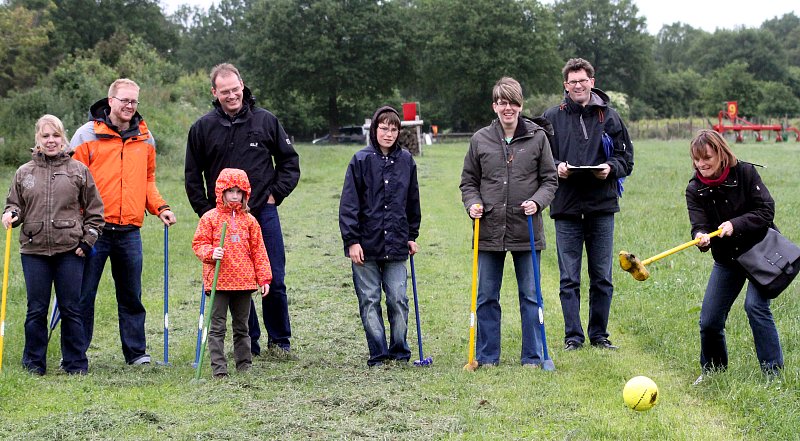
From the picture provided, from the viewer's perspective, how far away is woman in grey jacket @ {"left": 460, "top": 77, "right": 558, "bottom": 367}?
24.3 ft

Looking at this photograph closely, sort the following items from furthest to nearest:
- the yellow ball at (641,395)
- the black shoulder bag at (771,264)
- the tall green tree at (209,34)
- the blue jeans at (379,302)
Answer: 1. the tall green tree at (209,34)
2. the blue jeans at (379,302)
3. the black shoulder bag at (771,264)
4. the yellow ball at (641,395)

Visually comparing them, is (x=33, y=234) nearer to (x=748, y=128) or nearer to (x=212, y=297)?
(x=212, y=297)

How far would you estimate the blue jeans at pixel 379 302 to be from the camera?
25.1ft

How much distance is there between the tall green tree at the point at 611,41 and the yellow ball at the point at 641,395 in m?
92.0

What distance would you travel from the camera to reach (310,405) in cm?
625

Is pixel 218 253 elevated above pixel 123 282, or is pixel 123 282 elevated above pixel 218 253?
pixel 218 253

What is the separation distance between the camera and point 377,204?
757cm

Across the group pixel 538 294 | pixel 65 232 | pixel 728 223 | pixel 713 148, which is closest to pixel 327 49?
pixel 65 232

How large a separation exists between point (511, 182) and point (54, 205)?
3633 millimetres

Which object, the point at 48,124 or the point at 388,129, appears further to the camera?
the point at 388,129

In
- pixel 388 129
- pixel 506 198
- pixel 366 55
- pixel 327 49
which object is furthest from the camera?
pixel 366 55

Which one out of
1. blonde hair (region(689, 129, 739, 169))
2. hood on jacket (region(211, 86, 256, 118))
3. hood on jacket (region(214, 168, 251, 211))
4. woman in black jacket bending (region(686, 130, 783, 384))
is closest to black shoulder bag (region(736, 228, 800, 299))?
woman in black jacket bending (region(686, 130, 783, 384))

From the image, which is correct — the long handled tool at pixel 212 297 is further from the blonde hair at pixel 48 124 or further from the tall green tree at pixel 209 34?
the tall green tree at pixel 209 34

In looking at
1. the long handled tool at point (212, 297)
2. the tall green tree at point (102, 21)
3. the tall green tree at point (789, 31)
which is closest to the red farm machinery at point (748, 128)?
the tall green tree at point (102, 21)
